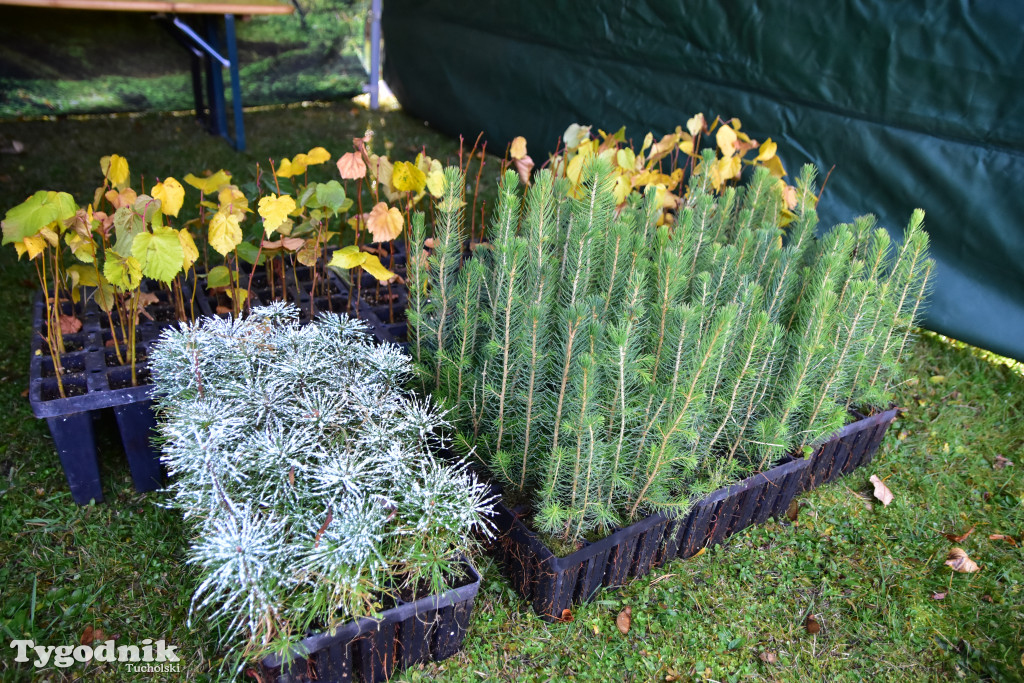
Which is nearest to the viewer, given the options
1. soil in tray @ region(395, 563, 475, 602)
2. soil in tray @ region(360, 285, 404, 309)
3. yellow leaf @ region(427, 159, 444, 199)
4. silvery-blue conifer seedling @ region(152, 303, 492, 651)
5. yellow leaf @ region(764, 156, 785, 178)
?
silvery-blue conifer seedling @ region(152, 303, 492, 651)

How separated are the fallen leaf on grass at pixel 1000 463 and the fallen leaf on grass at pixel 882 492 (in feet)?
1.67

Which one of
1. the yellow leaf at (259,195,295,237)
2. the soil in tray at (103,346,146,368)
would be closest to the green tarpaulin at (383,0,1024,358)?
the yellow leaf at (259,195,295,237)

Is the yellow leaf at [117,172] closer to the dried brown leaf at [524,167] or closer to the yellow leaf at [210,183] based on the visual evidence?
the yellow leaf at [210,183]

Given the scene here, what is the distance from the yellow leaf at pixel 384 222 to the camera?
2.14 m

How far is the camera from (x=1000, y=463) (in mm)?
2707

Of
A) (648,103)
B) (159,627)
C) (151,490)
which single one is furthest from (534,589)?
(648,103)

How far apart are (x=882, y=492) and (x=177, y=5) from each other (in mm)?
4987

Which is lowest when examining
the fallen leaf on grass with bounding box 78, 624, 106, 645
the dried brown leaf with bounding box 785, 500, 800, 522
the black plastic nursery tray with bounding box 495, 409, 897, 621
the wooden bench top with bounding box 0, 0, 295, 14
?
the dried brown leaf with bounding box 785, 500, 800, 522

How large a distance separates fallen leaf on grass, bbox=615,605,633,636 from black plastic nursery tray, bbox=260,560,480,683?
1.45 ft

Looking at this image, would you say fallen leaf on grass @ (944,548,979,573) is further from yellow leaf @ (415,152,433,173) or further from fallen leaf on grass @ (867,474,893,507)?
yellow leaf @ (415,152,433,173)

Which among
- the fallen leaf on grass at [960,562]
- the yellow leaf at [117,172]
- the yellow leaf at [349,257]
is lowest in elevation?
the fallen leaf on grass at [960,562]

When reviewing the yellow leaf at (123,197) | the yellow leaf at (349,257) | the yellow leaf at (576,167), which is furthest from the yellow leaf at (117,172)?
the yellow leaf at (576,167)

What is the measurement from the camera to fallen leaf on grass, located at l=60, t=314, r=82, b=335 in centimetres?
230

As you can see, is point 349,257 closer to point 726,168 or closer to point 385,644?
point 385,644
